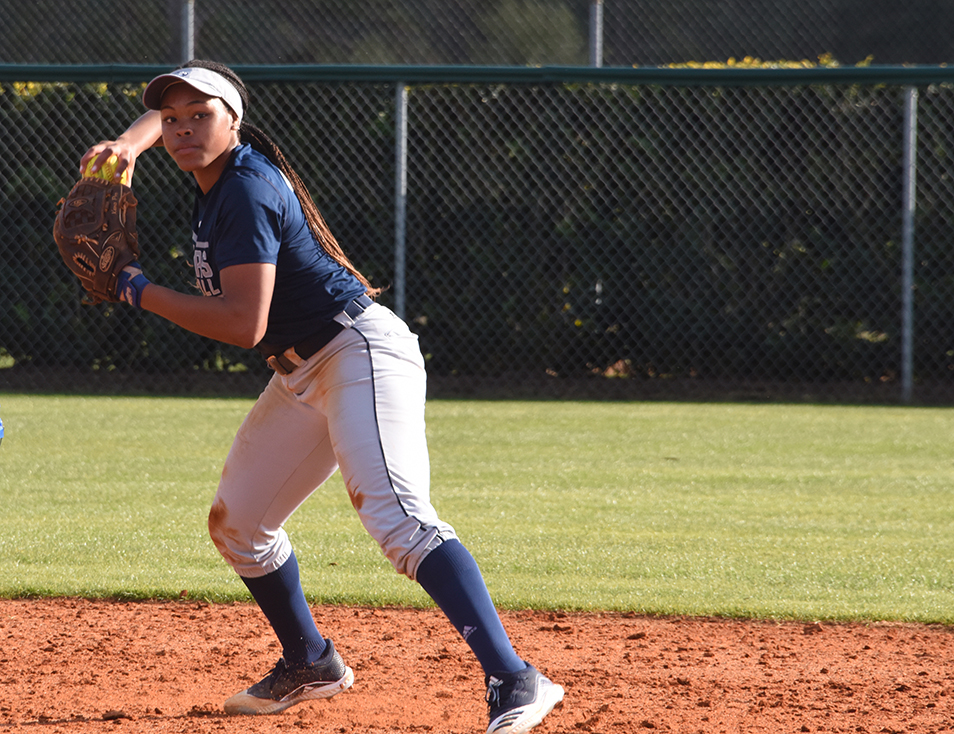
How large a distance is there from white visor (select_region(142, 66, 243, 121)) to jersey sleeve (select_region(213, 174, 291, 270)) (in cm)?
26

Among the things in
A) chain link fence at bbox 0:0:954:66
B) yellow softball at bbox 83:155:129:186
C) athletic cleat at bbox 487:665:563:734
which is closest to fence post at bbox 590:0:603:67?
chain link fence at bbox 0:0:954:66

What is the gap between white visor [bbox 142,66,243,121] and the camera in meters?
2.97

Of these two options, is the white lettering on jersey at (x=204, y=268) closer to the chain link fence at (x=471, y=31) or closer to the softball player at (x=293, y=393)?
the softball player at (x=293, y=393)

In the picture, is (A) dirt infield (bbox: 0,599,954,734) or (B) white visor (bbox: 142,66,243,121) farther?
(A) dirt infield (bbox: 0,599,954,734)

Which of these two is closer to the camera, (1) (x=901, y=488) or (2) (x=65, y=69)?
(1) (x=901, y=488)

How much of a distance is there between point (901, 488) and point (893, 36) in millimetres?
15270

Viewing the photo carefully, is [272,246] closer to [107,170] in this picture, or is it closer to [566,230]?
[107,170]

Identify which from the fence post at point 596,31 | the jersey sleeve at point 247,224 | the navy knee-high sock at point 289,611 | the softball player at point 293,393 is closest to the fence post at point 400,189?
the fence post at point 596,31

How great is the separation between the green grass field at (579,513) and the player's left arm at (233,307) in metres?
1.95

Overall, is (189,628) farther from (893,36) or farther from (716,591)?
A: (893,36)

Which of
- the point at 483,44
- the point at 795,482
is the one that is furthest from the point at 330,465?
the point at 483,44

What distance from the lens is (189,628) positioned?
422 centimetres

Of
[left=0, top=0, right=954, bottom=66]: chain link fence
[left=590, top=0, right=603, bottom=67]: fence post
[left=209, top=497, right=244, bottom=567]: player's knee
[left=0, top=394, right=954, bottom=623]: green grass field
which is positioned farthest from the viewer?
[left=0, top=0, right=954, bottom=66]: chain link fence

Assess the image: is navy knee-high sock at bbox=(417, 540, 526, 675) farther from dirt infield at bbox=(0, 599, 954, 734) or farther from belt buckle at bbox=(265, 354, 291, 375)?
belt buckle at bbox=(265, 354, 291, 375)
